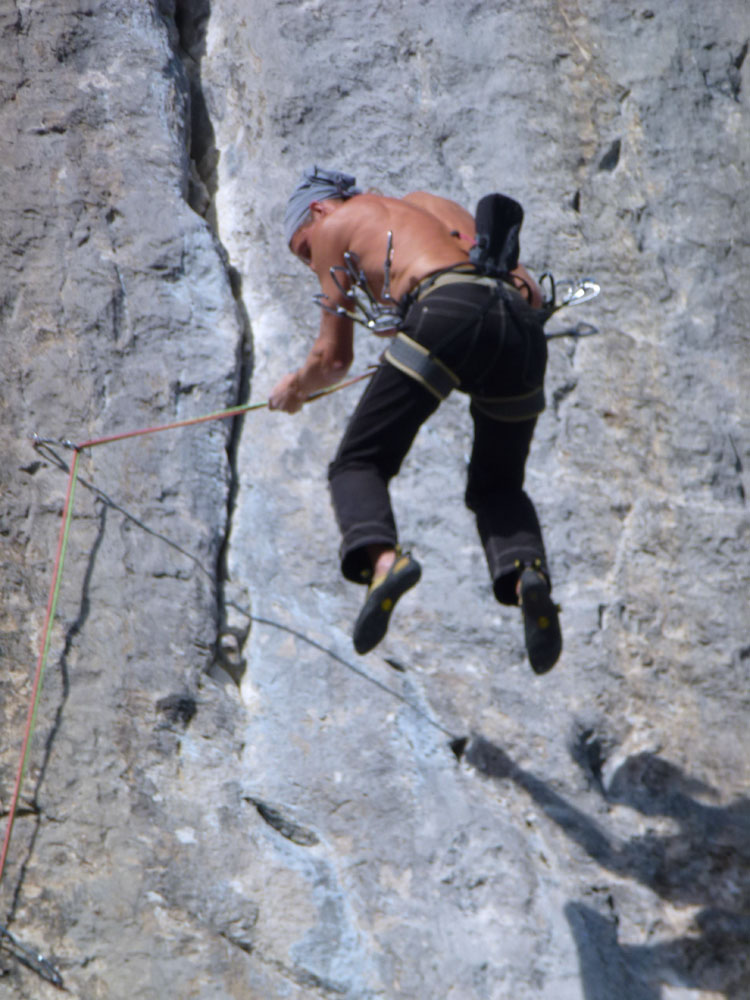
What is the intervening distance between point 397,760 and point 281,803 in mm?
419

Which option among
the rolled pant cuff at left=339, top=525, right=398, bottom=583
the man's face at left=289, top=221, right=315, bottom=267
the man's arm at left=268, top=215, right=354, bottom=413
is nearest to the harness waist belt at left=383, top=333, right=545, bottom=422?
the man's arm at left=268, top=215, right=354, bottom=413

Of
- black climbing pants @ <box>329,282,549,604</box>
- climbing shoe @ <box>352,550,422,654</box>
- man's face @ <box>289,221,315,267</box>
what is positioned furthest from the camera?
man's face @ <box>289,221,315,267</box>

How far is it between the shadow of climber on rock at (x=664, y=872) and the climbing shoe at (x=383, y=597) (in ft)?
4.08

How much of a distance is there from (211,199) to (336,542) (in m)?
1.84

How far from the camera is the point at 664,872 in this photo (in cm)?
464

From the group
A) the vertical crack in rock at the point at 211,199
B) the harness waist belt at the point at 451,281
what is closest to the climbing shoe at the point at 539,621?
the harness waist belt at the point at 451,281

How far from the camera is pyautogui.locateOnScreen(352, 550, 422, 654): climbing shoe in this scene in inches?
146

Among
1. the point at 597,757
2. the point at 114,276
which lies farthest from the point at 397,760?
the point at 114,276

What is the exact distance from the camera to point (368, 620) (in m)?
3.72

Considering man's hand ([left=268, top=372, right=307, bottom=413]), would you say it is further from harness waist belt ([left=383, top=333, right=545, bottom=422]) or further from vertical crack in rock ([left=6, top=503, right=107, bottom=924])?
vertical crack in rock ([left=6, top=503, right=107, bottom=924])

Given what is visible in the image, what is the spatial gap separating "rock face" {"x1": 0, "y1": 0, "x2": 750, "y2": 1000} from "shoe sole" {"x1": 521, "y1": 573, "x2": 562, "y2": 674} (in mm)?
1033

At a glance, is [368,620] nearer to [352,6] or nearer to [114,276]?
[114,276]

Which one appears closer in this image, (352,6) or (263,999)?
(263,999)

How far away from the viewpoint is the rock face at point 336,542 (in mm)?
4426
